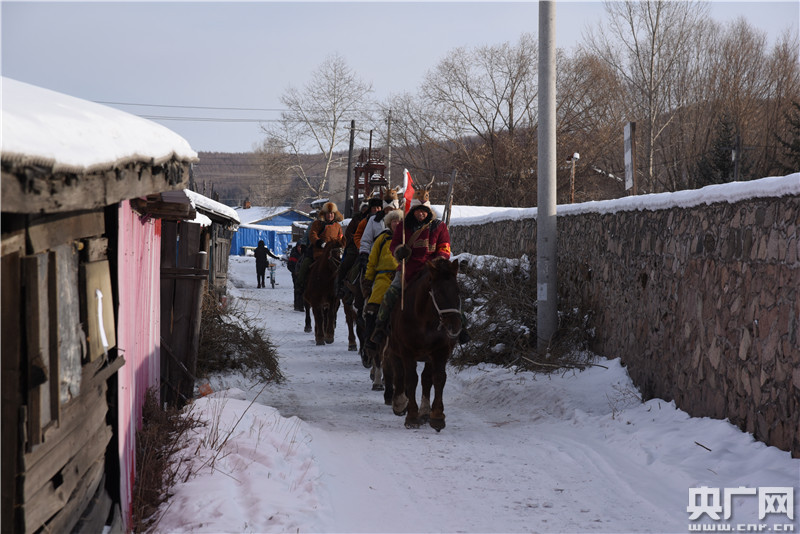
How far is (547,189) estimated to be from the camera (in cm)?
1155

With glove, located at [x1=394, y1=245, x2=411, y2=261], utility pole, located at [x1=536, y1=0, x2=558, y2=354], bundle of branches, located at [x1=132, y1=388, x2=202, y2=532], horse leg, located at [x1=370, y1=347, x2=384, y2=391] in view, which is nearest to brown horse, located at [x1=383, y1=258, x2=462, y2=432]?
glove, located at [x1=394, y1=245, x2=411, y2=261]

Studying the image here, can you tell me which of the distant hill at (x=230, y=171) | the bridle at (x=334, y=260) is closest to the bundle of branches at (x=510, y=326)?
the bridle at (x=334, y=260)

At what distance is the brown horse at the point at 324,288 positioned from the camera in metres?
14.9

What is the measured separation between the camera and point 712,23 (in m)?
46.2

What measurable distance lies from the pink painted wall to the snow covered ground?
1.53ft

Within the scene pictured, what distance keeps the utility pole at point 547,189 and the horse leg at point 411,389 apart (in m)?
3.26

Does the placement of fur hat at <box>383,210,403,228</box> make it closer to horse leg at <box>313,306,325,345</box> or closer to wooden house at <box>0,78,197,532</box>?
wooden house at <box>0,78,197,532</box>

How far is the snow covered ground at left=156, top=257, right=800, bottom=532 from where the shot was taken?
529 cm

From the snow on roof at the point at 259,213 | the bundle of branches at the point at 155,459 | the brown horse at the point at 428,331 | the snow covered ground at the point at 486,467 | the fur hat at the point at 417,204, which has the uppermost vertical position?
the snow on roof at the point at 259,213

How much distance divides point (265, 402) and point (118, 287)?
16.7ft

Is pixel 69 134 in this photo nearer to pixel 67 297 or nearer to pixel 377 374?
pixel 67 297

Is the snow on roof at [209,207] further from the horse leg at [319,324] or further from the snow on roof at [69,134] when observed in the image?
the snow on roof at [69,134]

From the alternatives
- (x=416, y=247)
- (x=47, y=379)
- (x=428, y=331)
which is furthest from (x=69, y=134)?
(x=416, y=247)

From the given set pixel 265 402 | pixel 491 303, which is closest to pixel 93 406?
pixel 265 402
